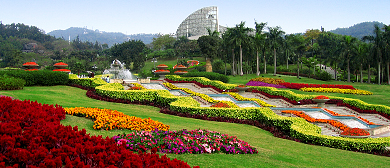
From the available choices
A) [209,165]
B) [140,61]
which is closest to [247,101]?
[209,165]

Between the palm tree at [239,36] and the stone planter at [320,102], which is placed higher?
the palm tree at [239,36]

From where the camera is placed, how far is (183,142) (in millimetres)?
7375

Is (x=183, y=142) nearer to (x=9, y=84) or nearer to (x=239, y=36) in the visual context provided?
(x=9, y=84)

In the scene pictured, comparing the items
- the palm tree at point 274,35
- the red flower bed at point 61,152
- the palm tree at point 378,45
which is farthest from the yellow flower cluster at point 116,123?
the palm tree at point 274,35

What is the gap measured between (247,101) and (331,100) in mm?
6497

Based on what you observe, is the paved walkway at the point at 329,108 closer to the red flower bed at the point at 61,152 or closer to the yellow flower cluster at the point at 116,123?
the yellow flower cluster at the point at 116,123

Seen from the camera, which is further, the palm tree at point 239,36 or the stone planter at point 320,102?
the palm tree at point 239,36

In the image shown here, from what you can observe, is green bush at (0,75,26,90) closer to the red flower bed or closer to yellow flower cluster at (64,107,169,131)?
yellow flower cluster at (64,107,169,131)

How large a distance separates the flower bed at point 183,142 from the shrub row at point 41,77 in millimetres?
16274

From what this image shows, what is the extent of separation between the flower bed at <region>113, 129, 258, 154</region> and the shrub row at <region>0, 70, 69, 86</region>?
16.3 m

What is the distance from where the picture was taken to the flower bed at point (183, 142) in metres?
6.84

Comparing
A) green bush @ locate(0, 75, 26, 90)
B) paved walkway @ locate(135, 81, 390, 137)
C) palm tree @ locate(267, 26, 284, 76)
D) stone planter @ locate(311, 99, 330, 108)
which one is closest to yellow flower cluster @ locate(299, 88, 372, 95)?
paved walkway @ locate(135, 81, 390, 137)

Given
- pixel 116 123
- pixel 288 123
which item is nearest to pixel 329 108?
pixel 288 123

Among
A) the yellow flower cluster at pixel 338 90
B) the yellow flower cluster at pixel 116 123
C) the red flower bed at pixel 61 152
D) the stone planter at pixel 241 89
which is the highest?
the red flower bed at pixel 61 152
